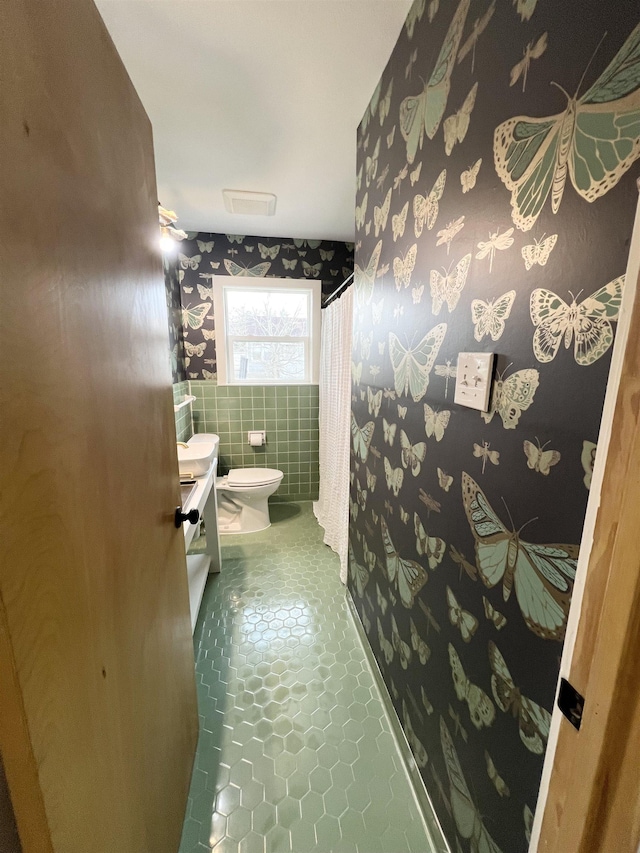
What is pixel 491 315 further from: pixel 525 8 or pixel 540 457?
pixel 525 8

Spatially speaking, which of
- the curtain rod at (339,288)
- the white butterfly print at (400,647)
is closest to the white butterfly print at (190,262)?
the curtain rod at (339,288)

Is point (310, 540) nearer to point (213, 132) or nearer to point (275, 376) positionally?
point (275, 376)

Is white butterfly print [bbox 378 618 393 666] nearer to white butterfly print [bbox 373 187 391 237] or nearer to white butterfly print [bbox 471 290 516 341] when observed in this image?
white butterfly print [bbox 471 290 516 341]

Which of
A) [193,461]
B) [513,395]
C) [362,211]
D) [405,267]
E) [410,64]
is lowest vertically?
[193,461]

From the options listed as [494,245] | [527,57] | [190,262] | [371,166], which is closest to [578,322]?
[494,245]

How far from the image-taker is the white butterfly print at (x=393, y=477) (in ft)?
3.80

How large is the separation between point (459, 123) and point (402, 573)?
128cm

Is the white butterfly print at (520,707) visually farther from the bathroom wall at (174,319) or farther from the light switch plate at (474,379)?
the bathroom wall at (174,319)

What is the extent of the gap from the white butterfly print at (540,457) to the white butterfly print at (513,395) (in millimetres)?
55

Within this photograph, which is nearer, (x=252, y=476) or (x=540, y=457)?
(x=540, y=457)

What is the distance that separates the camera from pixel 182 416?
8.45 ft

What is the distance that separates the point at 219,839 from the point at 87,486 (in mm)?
1211

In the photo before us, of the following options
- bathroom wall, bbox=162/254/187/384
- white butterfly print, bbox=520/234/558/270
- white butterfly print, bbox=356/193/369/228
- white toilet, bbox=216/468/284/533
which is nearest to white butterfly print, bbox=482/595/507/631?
white butterfly print, bbox=520/234/558/270

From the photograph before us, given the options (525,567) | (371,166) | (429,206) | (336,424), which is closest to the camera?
(525,567)
